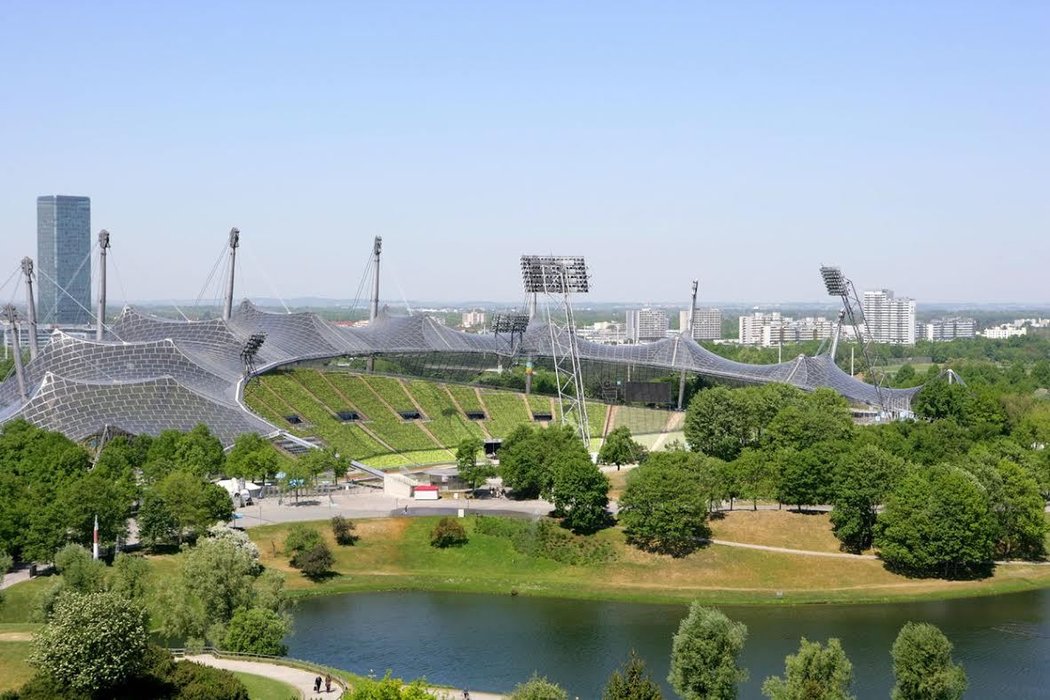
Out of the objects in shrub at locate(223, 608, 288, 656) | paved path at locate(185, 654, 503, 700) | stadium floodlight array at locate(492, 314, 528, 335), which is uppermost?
stadium floodlight array at locate(492, 314, 528, 335)

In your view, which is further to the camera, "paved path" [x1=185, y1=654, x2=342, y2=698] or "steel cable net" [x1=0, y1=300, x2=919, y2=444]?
"steel cable net" [x1=0, y1=300, x2=919, y2=444]

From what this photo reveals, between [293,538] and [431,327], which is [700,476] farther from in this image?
[431,327]

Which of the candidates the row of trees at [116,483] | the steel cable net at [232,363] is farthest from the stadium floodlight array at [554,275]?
the row of trees at [116,483]

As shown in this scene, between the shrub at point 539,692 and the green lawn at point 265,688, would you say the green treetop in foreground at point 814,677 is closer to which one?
the shrub at point 539,692

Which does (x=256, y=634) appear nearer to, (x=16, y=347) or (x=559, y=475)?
(x=559, y=475)

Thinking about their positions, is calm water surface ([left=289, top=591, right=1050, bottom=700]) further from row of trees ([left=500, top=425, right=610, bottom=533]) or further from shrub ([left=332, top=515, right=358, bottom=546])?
row of trees ([left=500, top=425, right=610, bottom=533])

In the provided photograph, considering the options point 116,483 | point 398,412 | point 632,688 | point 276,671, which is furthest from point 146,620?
point 398,412

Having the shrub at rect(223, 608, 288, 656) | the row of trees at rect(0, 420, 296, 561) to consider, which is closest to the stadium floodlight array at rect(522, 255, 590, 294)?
the row of trees at rect(0, 420, 296, 561)
